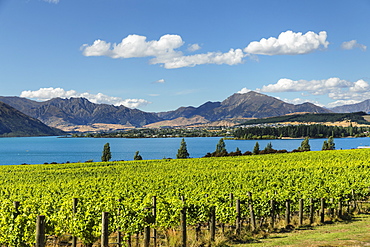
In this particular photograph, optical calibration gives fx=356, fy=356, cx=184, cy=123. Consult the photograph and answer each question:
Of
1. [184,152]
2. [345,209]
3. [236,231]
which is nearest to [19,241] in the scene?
[236,231]

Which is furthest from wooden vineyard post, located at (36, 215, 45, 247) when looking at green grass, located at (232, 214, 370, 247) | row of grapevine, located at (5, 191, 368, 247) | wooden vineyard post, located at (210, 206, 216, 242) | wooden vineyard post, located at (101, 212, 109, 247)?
green grass, located at (232, 214, 370, 247)

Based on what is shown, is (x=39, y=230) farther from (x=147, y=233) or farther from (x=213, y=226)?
(x=213, y=226)

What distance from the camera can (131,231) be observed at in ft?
47.7

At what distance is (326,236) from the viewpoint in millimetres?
16656

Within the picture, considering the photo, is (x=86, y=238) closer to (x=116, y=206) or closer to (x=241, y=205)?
(x=116, y=206)

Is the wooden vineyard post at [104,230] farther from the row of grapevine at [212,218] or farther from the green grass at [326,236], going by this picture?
the green grass at [326,236]

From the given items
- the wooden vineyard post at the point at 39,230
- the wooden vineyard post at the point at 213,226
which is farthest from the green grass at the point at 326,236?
the wooden vineyard post at the point at 39,230

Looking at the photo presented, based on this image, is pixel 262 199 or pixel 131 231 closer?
pixel 131 231

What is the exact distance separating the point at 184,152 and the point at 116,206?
10445cm

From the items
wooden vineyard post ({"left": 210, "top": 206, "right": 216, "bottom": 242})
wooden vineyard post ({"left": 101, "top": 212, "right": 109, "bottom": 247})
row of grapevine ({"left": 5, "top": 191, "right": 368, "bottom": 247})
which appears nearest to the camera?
wooden vineyard post ({"left": 101, "top": 212, "right": 109, "bottom": 247})

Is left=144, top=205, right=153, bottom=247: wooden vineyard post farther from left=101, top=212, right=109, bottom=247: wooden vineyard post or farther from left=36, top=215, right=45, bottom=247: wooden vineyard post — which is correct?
left=36, top=215, right=45, bottom=247: wooden vineyard post

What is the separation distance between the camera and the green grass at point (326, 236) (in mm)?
15234

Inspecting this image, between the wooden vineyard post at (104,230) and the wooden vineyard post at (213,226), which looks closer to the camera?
the wooden vineyard post at (104,230)

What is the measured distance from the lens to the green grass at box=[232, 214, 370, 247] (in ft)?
50.0
